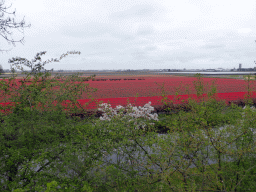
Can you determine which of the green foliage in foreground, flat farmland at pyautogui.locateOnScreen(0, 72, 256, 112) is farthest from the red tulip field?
the green foliage in foreground

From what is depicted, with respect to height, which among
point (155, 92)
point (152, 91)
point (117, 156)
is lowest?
point (117, 156)

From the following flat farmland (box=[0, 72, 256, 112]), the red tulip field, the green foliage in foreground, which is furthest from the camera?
the red tulip field

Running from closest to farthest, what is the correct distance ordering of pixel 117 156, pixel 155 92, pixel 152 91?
1. pixel 117 156
2. pixel 155 92
3. pixel 152 91

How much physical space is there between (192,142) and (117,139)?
1.53 metres

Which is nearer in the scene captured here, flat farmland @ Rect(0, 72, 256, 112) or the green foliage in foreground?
the green foliage in foreground

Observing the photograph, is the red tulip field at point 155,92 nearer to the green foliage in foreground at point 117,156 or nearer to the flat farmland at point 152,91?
the flat farmland at point 152,91

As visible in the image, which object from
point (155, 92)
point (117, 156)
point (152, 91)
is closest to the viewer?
point (117, 156)

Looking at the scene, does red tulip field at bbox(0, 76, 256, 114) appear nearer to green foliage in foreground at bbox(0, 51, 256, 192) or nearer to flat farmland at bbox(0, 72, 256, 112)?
flat farmland at bbox(0, 72, 256, 112)

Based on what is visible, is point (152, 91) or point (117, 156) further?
point (152, 91)

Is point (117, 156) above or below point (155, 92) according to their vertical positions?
below

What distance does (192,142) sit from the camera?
3229mm

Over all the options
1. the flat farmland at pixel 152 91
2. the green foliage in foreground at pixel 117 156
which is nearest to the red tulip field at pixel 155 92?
the flat farmland at pixel 152 91

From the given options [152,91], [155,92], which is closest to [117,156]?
[155,92]

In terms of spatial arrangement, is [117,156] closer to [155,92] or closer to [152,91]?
[155,92]
